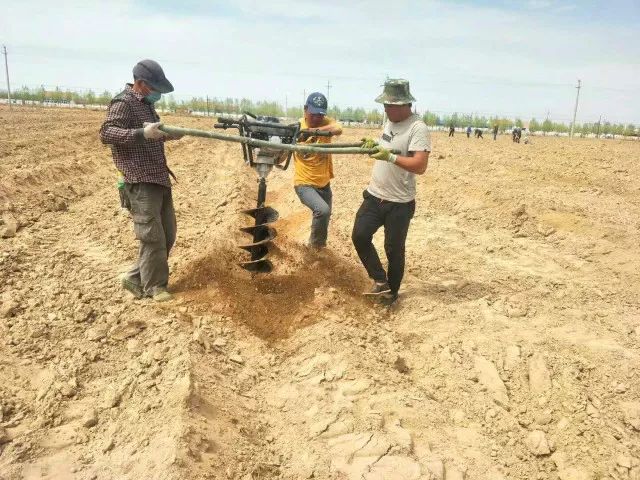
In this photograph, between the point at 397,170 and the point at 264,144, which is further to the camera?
the point at 397,170

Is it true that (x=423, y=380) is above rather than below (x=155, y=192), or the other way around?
below

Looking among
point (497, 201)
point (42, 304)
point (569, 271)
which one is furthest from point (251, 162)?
point (497, 201)

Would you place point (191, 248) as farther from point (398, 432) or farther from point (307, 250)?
point (398, 432)

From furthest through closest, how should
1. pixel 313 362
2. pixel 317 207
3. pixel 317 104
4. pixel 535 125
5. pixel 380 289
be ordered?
pixel 535 125 < pixel 317 207 < pixel 317 104 < pixel 380 289 < pixel 313 362

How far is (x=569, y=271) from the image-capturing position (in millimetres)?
5535

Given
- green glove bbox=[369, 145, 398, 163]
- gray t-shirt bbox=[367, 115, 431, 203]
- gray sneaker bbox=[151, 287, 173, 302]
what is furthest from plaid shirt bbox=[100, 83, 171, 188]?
gray t-shirt bbox=[367, 115, 431, 203]

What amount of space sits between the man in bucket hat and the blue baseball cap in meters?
0.70

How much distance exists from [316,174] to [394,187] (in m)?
1.04

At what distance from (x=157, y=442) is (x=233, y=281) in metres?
2.11

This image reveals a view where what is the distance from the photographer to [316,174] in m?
4.80

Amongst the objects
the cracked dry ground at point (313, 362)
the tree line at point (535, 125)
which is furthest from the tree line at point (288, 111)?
the cracked dry ground at point (313, 362)

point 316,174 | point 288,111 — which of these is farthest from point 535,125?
point 316,174

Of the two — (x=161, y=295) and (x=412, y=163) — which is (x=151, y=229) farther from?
(x=412, y=163)

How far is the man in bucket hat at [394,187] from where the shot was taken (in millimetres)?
3756
